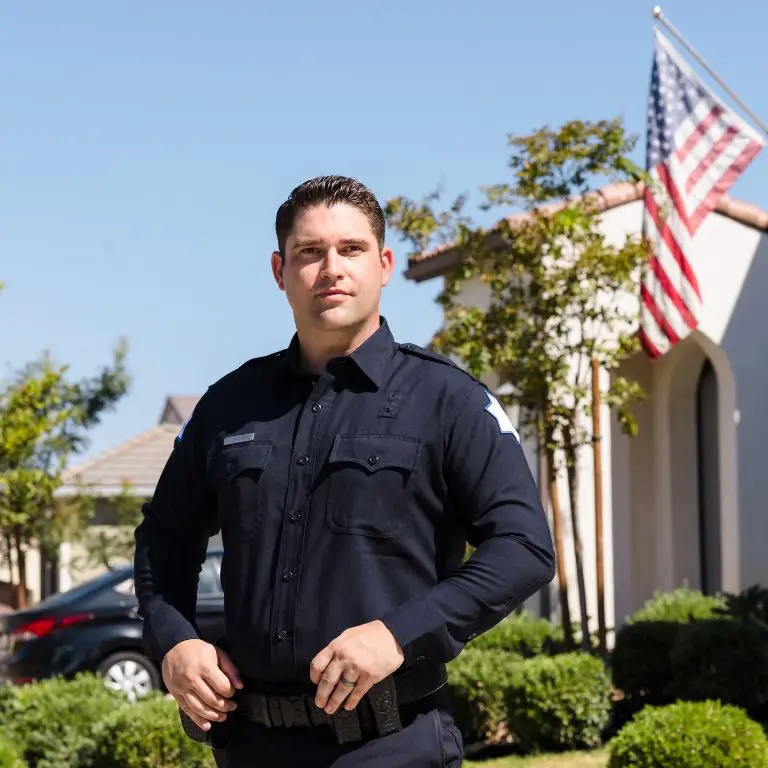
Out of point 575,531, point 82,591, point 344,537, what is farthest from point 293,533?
point 82,591

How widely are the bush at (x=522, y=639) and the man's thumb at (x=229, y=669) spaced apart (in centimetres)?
901

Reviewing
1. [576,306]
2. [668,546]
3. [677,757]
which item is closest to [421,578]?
[677,757]

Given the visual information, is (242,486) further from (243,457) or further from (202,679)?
(202,679)

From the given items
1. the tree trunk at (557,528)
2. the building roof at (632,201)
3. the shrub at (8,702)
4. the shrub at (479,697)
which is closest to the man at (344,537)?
the shrub at (8,702)

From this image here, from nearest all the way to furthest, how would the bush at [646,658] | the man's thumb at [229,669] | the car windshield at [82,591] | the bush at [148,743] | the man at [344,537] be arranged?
the man at [344,537] < the man's thumb at [229,669] < the bush at [148,743] < the bush at [646,658] < the car windshield at [82,591]

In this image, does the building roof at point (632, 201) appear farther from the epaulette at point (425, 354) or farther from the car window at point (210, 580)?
the epaulette at point (425, 354)

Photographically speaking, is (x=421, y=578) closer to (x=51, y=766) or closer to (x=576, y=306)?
(x=51, y=766)

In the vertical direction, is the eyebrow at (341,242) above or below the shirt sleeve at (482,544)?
above

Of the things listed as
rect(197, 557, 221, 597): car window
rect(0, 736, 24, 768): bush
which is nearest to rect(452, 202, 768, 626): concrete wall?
rect(197, 557, 221, 597): car window

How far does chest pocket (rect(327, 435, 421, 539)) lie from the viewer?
8.95 feet

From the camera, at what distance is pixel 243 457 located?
2.88m

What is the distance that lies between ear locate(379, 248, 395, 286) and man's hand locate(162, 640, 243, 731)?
863mm

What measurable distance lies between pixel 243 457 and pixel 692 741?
4637mm

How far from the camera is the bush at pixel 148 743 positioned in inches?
324
